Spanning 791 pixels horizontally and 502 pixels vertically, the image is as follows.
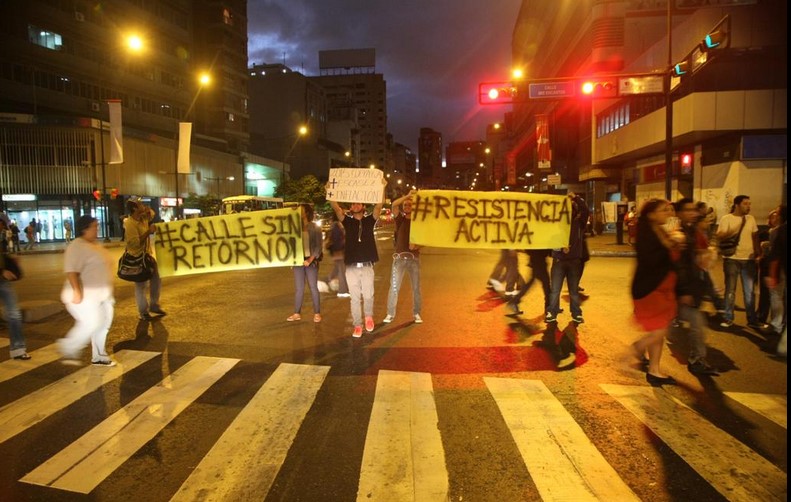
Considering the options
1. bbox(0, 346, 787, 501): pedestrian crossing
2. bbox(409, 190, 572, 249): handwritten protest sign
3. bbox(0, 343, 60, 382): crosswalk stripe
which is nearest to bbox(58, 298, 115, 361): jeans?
bbox(0, 346, 787, 501): pedestrian crossing

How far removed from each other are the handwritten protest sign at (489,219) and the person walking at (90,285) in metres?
4.12

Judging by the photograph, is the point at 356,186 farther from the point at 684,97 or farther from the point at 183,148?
the point at 183,148

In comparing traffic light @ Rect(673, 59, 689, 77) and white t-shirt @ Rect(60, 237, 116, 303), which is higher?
traffic light @ Rect(673, 59, 689, 77)

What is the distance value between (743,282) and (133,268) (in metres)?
9.36

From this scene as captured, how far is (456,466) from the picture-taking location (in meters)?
3.79

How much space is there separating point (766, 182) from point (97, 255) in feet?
77.4

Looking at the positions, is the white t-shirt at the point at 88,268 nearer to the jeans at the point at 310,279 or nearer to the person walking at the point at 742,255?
the jeans at the point at 310,279

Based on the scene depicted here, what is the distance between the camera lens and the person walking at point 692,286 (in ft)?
17.6

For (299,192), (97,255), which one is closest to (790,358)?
(97,255)

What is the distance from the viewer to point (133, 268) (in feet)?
27.9

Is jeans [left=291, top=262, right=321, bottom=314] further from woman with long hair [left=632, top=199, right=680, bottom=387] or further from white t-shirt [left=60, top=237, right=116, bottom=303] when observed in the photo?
woman with long hair [left=632, top=199, right=680, bottom=387]

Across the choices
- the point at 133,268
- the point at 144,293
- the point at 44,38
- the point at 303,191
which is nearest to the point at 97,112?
the point at 44,38

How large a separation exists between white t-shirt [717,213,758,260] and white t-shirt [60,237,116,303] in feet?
27.2

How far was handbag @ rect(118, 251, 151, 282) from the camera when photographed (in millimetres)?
8508
